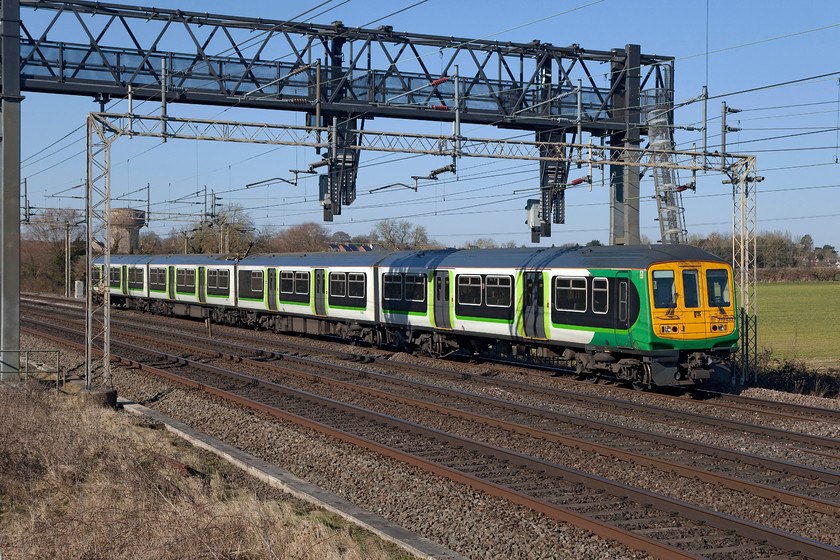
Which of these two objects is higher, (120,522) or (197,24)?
(197,24)

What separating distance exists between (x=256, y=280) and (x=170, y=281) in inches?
389

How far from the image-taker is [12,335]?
60.7ft

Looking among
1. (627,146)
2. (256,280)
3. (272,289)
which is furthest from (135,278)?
(627,146)

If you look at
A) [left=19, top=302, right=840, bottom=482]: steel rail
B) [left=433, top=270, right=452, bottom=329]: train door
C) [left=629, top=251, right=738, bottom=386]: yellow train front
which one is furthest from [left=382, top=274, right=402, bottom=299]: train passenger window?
[left=629, top=251, right=738, bottom=386]: yellow train front

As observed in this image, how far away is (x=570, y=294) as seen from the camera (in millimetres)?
18422

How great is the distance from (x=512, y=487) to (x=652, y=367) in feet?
25.0

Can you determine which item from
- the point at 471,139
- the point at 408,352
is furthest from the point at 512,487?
the point at 408,352

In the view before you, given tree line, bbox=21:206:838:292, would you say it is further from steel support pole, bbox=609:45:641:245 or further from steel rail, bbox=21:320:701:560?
steel rail, bbox=21:320:701:560

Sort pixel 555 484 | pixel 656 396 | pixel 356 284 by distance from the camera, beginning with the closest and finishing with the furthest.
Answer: pixel 555 484
pixel 656 396
pixel 356 284

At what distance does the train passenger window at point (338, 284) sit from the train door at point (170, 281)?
15.6m

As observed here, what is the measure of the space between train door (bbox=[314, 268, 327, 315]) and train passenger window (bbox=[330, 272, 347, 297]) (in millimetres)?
569

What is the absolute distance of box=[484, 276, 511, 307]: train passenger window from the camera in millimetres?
20516

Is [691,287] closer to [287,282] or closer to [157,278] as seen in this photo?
[287,282]

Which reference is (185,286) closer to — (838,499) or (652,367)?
(652,367)
